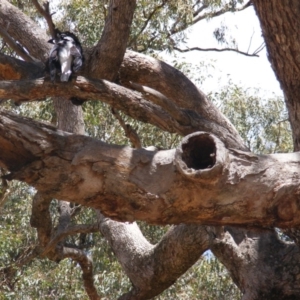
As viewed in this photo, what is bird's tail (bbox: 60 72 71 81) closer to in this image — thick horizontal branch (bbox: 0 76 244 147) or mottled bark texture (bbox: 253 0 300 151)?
thick horizontal branch (bbox: 0 76 244 147)

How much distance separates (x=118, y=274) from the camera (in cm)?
750

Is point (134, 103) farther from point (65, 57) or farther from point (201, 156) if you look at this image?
point (201, 156)

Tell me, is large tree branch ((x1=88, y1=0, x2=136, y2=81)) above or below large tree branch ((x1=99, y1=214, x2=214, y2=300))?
above

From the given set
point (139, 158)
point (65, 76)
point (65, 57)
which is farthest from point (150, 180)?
point (65, 57)

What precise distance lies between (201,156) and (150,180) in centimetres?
19

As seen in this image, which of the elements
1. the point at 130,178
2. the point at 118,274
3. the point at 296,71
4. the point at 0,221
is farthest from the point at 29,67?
the point at 0,221

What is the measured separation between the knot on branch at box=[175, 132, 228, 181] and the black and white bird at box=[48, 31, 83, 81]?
145 cm

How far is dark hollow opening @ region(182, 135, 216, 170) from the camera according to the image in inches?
87.4

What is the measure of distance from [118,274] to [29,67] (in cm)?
401

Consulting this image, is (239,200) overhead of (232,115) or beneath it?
beneath

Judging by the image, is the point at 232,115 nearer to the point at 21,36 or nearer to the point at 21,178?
the point at 21,36

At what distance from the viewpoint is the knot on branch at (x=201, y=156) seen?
218cm

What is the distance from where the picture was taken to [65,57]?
3766 mm

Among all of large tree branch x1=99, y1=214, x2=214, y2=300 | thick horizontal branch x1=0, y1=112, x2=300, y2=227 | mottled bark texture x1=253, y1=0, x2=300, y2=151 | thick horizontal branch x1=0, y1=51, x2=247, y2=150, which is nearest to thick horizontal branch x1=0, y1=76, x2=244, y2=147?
thick horizontal branch x1=0, y1=51, x2=247, y2=150
